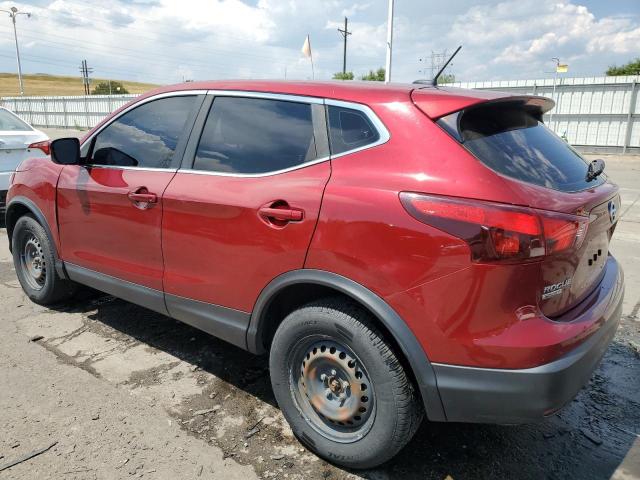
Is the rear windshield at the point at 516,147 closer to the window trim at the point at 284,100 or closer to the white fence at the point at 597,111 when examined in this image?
the window trim at the point at 284,100

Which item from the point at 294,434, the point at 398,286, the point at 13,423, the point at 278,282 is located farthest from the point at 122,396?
the point at 398,286

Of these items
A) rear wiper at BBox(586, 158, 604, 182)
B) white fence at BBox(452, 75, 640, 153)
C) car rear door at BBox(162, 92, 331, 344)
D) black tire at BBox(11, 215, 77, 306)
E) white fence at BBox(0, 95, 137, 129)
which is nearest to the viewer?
car rear door at BBox(162, 92, 331, 344)

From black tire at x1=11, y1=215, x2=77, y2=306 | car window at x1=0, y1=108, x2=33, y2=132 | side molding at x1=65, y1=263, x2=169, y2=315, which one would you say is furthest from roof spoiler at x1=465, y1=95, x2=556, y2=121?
car window at x1=0, y1=108, x2=33, y2=132

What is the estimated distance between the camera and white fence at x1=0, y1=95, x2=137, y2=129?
3128 centimetres

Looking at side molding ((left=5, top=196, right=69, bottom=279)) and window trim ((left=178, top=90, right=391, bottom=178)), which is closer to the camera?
window trim ((left=178, top=90, right=391, bottom=178))

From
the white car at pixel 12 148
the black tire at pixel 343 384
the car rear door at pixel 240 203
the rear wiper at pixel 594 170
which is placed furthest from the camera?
the white car at pixel 12 148

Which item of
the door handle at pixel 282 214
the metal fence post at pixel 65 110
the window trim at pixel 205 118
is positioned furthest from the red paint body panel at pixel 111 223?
the metal fence post at pixel 65 110

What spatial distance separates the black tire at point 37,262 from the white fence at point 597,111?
19.9 meters

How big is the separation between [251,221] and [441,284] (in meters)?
1.03

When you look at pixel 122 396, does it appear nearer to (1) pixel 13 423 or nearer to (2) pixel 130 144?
(1) pixel 13 423

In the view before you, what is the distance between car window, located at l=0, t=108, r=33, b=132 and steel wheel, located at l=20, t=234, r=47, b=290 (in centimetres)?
390

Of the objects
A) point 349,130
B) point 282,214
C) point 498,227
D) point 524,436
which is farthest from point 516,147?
point 524,436

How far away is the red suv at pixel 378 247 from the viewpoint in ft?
6.43

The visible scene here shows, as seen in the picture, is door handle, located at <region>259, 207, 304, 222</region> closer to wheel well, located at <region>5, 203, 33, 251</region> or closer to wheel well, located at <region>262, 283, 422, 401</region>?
wheel well, located at <region>262, 283, 422, 401</region>
